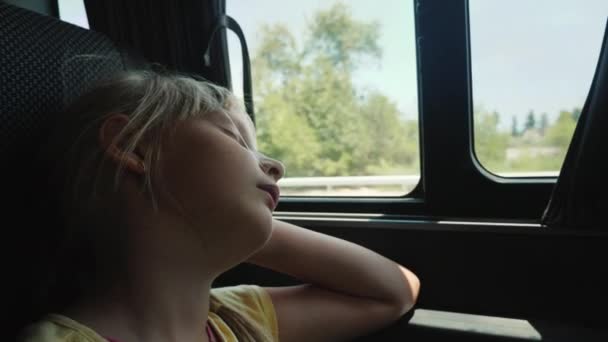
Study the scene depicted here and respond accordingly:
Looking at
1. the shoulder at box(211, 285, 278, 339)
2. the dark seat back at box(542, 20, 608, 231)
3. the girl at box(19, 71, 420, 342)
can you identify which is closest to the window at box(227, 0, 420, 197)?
the dark seat back at box(542, 20, 608, 231)

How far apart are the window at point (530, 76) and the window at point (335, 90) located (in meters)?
0.21

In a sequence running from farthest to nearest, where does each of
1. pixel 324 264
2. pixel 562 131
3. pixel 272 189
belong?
pixel 562 131 → pixel 324 264 → pixel 272 189

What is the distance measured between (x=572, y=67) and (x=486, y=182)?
0.41m

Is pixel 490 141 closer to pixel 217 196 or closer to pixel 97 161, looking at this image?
pixel 217 196

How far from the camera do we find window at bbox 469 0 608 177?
1.24m

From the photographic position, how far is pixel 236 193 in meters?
0.66

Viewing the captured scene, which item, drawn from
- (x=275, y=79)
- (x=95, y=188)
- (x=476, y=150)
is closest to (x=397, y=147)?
(x=476, y=150)

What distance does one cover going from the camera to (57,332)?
1.98 ft

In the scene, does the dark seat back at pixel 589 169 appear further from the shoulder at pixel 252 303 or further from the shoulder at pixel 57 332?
the shoulder at pixel 57 332

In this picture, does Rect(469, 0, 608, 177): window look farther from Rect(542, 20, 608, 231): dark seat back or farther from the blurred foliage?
Rect(542, 20, 608, 231): dark seat back

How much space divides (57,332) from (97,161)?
25cm

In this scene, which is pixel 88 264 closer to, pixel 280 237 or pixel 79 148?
pixel 79 148

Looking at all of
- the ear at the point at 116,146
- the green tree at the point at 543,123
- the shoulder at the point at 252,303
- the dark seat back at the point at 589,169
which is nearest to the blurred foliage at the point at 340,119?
the green tree at the point at 543,123

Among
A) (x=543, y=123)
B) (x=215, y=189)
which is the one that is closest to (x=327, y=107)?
(x=543, y=123)
